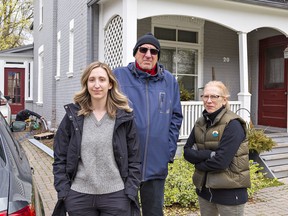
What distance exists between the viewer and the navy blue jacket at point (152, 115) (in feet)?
9.02

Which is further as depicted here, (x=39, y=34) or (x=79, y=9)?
(x=39, y=34)

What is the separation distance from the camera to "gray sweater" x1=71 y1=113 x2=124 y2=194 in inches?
89.2

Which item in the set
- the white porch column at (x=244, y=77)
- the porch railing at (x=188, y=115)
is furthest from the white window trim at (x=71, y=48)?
the white porch column at (x=244, y=77)

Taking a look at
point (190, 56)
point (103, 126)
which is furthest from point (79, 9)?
point (103, 126)

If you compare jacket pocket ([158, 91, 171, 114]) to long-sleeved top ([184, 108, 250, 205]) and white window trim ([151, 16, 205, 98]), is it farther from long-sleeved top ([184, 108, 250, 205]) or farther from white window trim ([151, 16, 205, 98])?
white window trim ([151, 16, 205, 98])

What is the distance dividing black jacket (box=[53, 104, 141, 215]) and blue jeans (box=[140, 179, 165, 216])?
422mm

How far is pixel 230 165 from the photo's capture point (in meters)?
2.68

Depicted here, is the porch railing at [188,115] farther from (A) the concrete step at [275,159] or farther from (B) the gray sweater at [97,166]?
(B) the gray sweater at [97,166]

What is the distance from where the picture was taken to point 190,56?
9.45 meters

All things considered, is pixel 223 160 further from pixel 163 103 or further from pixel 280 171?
pixel 280 171

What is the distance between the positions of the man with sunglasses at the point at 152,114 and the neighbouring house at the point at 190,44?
11.1ft

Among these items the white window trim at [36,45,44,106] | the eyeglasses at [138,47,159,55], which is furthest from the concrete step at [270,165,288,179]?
the white window trim at [36,45,44,106]

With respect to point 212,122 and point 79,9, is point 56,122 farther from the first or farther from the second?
point 212,122

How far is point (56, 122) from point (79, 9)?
15.0 feet
